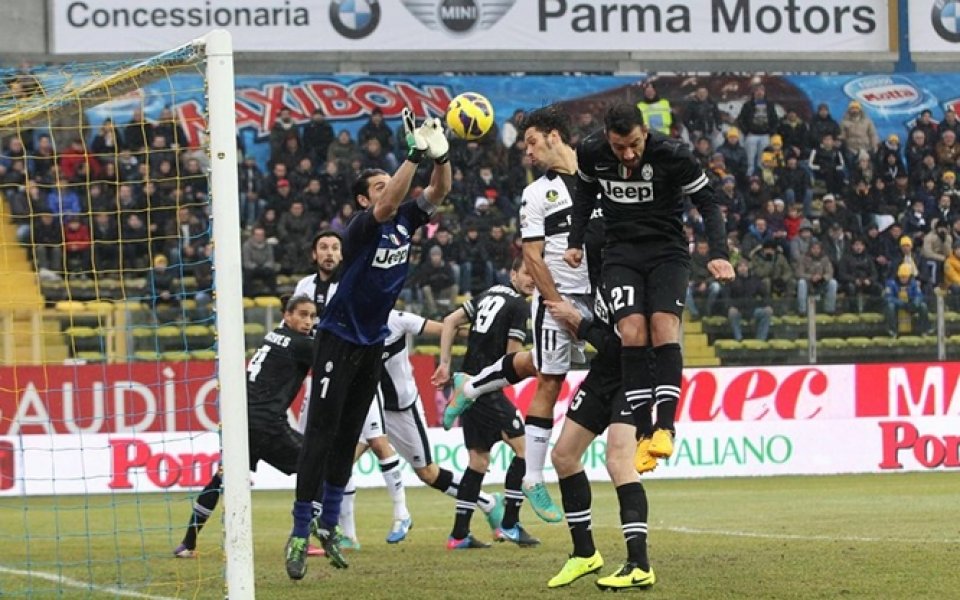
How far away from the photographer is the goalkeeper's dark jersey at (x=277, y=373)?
11.5m

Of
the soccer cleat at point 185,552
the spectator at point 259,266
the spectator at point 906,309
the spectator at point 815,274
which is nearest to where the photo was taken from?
the soccer cleat at point 185,552

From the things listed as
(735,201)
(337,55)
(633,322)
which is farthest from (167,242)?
(633,322)

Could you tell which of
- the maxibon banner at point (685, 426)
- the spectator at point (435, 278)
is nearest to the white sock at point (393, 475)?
the maxibon banner at point (685, 426)

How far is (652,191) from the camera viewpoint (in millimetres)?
8555

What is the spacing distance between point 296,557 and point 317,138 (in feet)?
64.8

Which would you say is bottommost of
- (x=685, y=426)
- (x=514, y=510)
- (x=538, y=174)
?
(x=685, y=426)

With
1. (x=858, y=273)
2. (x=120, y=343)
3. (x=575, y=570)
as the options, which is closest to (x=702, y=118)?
(x=858, y=273)

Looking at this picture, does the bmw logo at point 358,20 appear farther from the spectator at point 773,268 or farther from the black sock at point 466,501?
the black sock at point 466,501

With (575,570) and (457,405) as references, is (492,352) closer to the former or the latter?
(457,405)

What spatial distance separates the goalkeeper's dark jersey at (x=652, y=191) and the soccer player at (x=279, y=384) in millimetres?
3549

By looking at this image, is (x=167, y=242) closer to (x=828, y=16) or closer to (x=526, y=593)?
(x=828, y=16)

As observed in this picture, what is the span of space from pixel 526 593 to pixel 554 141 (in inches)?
126

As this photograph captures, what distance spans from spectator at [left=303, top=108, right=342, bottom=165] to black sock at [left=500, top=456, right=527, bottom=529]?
16.7 m

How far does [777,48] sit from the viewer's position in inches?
1240
